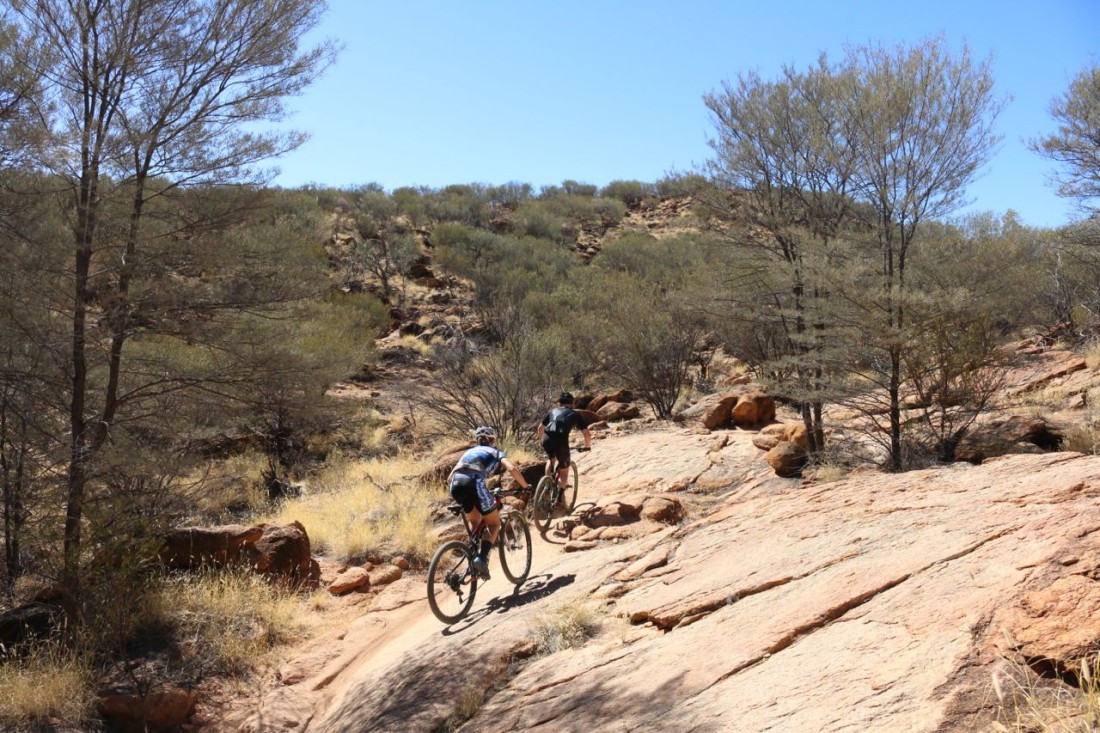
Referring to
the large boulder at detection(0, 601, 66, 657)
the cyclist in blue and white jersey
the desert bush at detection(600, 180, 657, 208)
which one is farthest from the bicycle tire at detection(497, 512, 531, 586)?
the desert bush at detection(600, 180, 657, 208)

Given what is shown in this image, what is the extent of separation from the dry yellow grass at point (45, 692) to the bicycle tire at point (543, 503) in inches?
215

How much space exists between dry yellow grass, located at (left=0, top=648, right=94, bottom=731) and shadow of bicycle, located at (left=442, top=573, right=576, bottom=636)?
298 centimetres

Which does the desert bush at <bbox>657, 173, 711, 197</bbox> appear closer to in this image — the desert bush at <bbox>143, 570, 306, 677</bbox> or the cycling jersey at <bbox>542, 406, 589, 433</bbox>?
the cycling jersey at <bbox>542, 406, 589, 433</bbox>

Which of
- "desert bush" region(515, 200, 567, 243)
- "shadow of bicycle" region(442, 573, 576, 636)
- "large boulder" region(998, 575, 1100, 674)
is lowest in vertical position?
"shadow of bicycle" region(442, 573, 576, 636)

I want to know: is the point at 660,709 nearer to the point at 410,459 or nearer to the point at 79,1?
the point at 79,1

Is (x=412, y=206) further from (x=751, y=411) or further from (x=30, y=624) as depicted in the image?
(x=30, y=624)

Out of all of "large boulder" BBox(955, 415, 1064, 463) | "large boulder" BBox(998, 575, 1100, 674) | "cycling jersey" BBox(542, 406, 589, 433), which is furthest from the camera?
"cycling jersey" BBox(542, 406, 589, 433)

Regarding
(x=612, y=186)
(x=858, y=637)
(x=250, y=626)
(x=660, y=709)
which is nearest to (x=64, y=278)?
(x=250, y=626)

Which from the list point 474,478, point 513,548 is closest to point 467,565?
point 513,548

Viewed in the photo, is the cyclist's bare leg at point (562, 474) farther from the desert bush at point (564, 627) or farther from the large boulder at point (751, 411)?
the large boulder at point (751, 411)

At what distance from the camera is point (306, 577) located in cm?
908

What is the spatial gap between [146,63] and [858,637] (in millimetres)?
9088

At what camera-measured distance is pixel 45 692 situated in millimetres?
5934

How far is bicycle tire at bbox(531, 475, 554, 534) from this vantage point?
10305 millimetres
